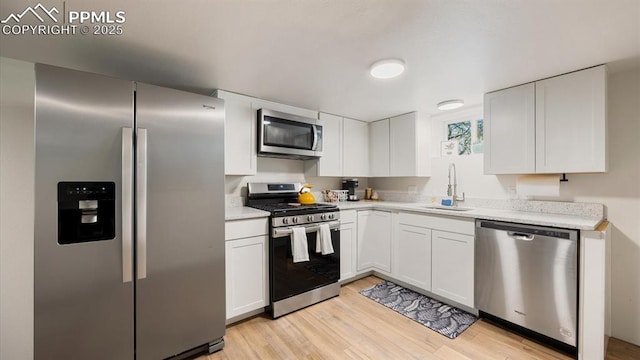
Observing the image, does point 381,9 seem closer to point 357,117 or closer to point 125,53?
point 125,53

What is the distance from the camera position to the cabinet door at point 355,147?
11.4 feet

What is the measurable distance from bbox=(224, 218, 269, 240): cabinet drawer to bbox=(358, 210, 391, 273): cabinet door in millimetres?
1315

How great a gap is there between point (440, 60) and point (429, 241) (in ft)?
5.68

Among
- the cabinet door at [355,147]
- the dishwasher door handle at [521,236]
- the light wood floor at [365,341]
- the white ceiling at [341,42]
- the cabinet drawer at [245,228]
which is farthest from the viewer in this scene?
the cabinet door at [355,147]

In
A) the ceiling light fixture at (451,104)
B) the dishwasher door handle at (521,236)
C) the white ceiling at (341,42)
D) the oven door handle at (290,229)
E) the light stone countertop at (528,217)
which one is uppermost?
the white ceiling at (341,42)

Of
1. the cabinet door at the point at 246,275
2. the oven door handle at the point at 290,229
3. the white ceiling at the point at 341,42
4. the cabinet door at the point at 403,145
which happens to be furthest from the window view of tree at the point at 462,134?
the cabinet door at the point at 246,275

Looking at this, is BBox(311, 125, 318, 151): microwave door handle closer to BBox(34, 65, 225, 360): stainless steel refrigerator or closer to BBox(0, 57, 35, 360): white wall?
BBox(34, 65, 225, 360): stainless steel refrigerator

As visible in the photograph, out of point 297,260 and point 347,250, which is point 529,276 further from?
point 297,260

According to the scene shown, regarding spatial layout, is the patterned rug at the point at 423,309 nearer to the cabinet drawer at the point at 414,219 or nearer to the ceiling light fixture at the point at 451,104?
the cabinet drawer at the point at 414,219

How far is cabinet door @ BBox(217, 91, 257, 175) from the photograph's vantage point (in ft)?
8.02

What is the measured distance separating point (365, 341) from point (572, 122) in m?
2.40

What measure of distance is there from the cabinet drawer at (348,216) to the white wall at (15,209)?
2591 mm

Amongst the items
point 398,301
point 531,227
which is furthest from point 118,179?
point 531,227

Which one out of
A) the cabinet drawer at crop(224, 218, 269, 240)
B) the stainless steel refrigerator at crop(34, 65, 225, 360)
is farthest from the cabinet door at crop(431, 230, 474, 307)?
the stainless steel refrigerator at crop(34, 65, 225, 360)
